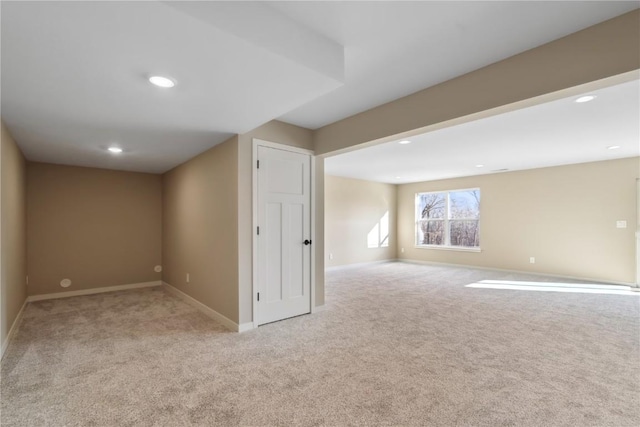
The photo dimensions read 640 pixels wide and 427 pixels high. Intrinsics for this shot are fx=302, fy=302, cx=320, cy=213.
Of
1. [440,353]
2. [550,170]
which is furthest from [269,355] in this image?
[550,170]

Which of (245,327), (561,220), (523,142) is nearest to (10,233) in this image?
(245,327)

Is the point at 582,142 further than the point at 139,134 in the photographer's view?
Yes

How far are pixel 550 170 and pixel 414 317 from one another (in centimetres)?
520

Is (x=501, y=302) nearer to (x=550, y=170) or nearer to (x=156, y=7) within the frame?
(x=550, y=170)

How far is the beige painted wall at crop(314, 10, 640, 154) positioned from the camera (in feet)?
5.96

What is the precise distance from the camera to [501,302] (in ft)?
14.3

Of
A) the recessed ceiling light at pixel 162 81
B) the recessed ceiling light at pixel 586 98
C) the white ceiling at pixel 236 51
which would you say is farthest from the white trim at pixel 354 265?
the recessed ceiling light at pixel 162 81

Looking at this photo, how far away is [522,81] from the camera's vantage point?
2201 mm

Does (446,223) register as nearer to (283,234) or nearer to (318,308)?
(318,308)

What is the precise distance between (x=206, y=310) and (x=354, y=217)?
16.1 ft

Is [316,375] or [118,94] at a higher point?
[118,94]

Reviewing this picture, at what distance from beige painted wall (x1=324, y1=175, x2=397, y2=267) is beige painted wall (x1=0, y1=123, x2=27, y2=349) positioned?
17.2 ft

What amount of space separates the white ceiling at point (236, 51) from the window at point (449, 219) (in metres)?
5.94

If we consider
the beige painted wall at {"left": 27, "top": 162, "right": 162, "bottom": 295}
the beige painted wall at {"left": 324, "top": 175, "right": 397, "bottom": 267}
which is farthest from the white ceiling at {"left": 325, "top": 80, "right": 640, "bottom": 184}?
the beige painted wall at {"left": 27, "top": 162, "right": 162, "bottom": 295}
